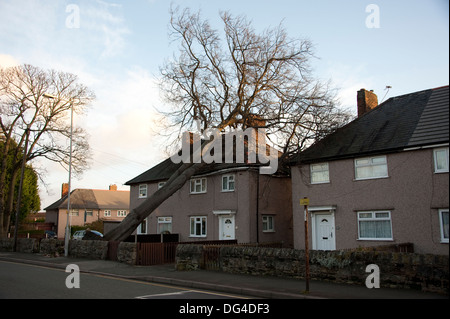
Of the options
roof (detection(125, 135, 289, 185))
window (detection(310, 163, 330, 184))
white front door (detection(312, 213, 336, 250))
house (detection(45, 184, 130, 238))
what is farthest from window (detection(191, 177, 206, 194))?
house (detection(45, 184, 130, 238))

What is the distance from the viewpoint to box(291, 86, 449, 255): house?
1703 cm

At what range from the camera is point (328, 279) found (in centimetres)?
1290

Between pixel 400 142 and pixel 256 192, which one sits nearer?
pixel 400 142

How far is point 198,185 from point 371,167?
13.3 meters

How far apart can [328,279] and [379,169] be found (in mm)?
8175

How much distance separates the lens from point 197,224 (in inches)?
1114

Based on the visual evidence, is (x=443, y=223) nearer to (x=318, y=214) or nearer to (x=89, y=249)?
(x=318, y=214)

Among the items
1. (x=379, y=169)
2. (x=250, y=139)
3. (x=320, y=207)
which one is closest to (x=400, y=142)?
(x=379, y=169)

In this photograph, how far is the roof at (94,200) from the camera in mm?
57244

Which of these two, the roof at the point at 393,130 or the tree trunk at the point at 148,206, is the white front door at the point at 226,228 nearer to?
the tree trunk at the point at 148,206

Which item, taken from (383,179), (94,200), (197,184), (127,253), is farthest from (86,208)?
(383,179)

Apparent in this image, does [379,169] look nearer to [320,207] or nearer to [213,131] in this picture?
[320,207]

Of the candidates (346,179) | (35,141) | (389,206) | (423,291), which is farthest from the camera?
(35,141)

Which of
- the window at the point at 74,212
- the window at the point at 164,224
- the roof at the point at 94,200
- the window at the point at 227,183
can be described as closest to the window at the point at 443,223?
the window at the point at 227,183
